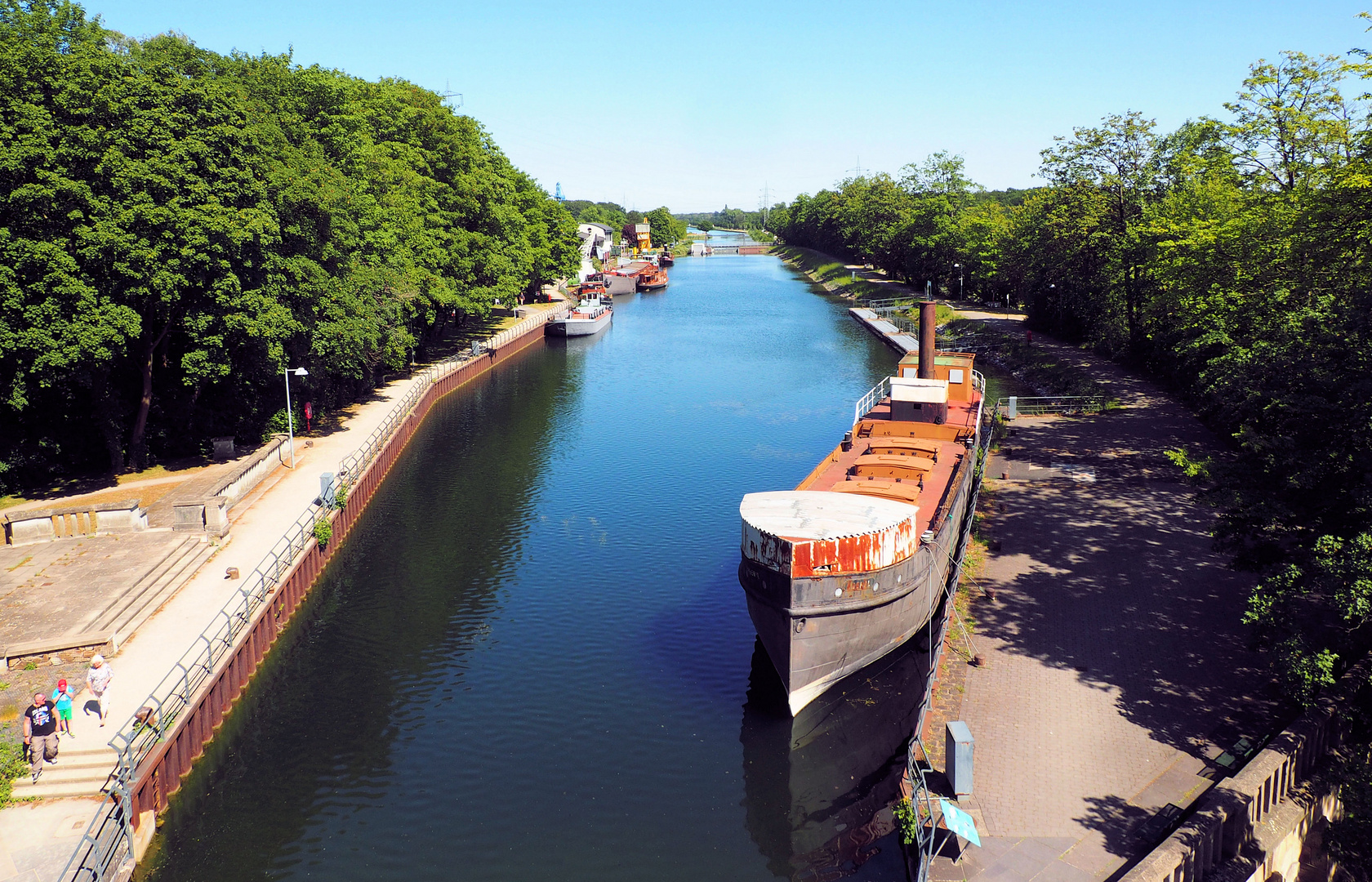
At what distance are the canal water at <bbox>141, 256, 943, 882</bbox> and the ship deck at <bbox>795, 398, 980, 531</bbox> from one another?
5.05 metres

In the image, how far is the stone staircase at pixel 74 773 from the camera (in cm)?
1895

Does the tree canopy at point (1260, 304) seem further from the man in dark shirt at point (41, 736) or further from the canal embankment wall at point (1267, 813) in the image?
the man in dark shirt at point (41, 736)

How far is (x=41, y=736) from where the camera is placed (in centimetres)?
1967

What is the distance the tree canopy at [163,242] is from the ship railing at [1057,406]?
3770 centimetres

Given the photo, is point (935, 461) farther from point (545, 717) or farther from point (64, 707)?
point (64, 707)

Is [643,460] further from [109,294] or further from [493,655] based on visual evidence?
[109,294]

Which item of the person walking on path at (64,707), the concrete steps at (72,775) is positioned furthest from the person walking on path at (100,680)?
the concrete steps at (72,775)

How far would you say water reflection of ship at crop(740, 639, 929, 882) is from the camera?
774 inches

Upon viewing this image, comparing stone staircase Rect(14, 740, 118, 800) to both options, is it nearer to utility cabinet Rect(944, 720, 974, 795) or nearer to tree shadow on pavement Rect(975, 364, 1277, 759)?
utility cabinet Rect(944, 720, 974, 795)

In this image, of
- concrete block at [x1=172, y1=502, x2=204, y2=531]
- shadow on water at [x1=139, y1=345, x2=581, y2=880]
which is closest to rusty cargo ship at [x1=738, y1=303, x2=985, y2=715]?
shadow on water at [x1=139, y1=345, x2=581, y2=880]

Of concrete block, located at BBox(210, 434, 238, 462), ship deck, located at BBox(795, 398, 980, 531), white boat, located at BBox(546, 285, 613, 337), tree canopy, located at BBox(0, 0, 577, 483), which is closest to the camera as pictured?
ship deck, located at BBox(795, 398, 980, 531)

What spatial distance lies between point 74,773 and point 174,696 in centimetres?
300

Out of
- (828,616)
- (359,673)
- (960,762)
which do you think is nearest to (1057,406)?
(828,616)

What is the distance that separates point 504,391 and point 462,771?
163ft
